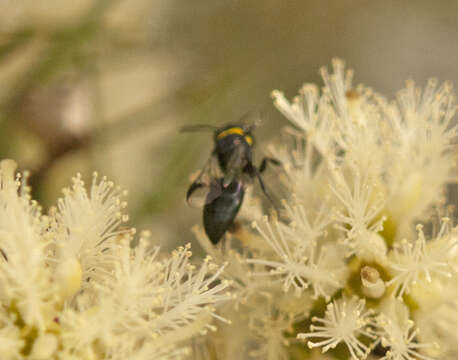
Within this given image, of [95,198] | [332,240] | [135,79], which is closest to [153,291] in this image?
[95,198]

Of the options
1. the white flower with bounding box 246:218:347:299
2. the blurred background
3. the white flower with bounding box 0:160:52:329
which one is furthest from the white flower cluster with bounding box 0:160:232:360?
the blurred background

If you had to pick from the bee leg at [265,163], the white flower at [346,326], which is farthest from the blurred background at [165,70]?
the white flower at [346,326]

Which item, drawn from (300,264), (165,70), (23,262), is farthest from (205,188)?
(165,70)

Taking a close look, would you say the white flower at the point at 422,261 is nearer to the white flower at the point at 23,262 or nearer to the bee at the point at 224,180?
the bee at the point at 224,180

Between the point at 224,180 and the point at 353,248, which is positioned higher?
the point at 224,180

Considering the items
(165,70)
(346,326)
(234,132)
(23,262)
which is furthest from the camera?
(165,70)

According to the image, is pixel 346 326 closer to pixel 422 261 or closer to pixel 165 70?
pixel 422 261
